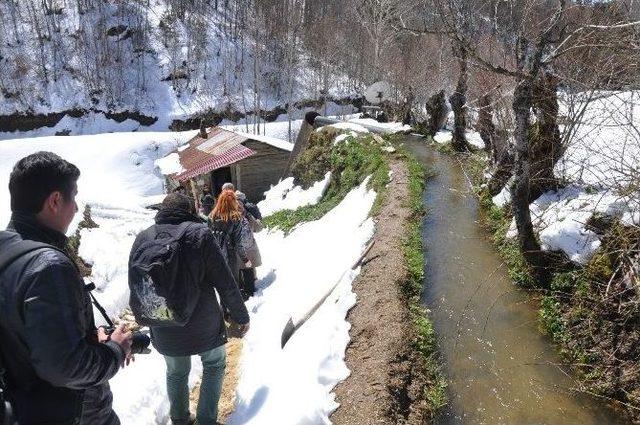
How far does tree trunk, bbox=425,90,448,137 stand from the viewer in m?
16.3

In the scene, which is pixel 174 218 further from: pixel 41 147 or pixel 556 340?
pixel 41 147

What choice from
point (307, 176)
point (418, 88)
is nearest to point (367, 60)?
point (418, 88)

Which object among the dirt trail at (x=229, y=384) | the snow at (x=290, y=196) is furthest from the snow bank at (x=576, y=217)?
the snow at (x=290, y=196)

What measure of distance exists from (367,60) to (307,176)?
2648 centimetres

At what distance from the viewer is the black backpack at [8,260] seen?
190 cm

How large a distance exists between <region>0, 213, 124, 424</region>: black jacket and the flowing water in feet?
10.0

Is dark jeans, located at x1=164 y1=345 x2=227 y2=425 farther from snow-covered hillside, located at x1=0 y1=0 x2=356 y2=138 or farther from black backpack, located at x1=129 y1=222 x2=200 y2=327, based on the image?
snow-covered hillside, located at x1=0 y1=0 x2=356 y2=138

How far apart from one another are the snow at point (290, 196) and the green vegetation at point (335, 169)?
28cm

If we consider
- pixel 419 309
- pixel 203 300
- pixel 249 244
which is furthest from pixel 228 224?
pixel 203 300

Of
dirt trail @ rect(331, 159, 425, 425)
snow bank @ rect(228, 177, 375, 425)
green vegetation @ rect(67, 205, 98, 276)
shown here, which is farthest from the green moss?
green vegetation @ rect(67, 205, 98, 276)

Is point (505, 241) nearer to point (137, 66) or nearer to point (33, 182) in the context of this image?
point (33, 182)

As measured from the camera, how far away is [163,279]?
10.9 ft

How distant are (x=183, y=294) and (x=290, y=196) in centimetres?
1159

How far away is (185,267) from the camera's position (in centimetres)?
339
